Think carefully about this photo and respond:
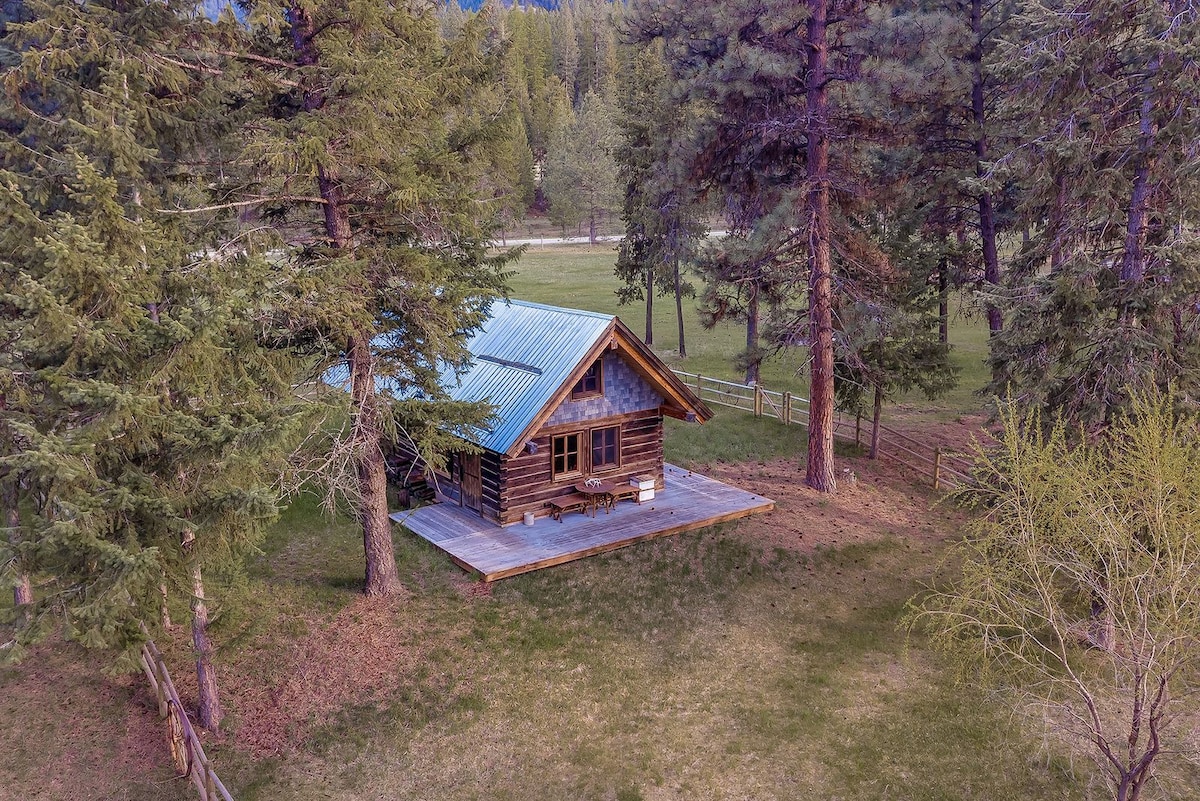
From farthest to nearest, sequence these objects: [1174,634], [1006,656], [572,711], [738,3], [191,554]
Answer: [738,3] < [1006,656] < [572,711] < [191,554] < [1174,634]

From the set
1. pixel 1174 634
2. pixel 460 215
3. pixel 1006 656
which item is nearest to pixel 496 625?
pixel 460 215

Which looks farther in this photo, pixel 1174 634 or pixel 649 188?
pixel 649 188

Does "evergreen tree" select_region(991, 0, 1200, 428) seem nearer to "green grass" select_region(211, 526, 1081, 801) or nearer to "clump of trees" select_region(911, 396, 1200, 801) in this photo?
"clump of trees" select_region(911, 396, 1200, 801)

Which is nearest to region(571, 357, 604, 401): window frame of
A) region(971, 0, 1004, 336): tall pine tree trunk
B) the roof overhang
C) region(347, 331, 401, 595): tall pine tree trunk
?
the roof overhang

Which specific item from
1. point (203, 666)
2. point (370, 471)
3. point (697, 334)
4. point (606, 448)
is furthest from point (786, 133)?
point (697, 334)

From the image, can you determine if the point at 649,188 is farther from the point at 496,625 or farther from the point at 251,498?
the point at 251,498
